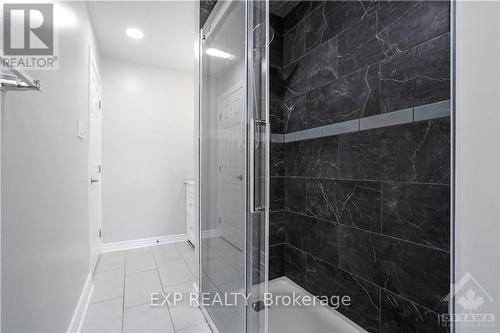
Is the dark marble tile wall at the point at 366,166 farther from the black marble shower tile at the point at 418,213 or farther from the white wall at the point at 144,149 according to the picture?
the white wall at the point at 144,149

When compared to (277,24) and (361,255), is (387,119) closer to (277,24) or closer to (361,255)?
(361,255)

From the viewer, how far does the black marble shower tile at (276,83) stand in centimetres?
237

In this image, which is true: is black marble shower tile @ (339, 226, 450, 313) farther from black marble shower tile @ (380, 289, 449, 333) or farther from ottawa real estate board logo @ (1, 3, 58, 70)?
ottawa real estate board logo @ (1, 3, 58, 70)

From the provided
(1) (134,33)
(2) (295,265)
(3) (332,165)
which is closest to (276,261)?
(2) (295,265)

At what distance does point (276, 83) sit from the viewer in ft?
7.88

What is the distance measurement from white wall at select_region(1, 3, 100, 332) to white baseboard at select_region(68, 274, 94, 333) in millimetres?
75

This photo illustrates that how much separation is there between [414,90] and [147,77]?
11.0 ft

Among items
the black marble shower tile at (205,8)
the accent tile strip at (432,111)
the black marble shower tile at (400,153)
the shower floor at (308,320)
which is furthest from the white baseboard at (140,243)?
the accent tile strip at (432,111)

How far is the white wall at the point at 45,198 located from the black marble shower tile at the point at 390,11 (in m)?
1.91

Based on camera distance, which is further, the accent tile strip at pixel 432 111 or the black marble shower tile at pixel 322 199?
the black marble shower tile at pixel 322 199

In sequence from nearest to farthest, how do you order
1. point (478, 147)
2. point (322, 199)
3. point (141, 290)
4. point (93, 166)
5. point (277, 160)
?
point (478, 147) < point (322, 199) < point (141, 290) < point (277, 160) < point (93, 166)

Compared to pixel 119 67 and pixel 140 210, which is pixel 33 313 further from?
pixel 119 67

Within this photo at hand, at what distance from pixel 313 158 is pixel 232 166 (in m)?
0.84

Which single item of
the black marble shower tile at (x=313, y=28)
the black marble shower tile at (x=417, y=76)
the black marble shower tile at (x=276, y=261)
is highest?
the black marble shower tile at (x=313, y=28)
